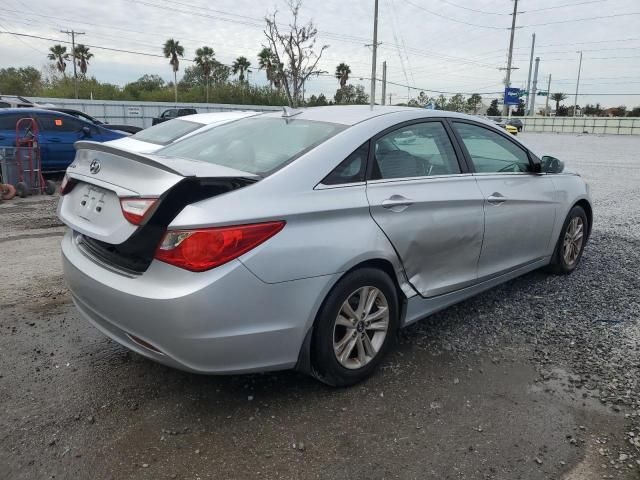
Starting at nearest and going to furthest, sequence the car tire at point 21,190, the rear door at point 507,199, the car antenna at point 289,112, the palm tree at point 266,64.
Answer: the car antenna at point 289,112 → the rear door at point 507,199 → the car tire at point 21,190 → the palm tree at point 266,64

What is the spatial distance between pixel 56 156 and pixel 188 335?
1018 cm

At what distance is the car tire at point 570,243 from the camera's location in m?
4.88

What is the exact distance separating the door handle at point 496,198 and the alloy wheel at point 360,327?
126cm

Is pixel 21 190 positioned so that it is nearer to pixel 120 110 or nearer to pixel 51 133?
pixel 51 133

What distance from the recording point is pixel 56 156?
11078 millimetres

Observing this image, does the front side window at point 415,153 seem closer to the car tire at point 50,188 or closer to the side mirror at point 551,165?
the side mirror at point 551,165

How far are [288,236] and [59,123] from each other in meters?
10.7

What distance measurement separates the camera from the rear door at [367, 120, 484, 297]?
3.13 m

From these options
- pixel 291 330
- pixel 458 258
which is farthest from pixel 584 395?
pixel 291 330

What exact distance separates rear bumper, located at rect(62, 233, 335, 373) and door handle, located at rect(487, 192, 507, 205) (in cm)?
167

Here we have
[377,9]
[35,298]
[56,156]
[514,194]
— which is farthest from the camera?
[377,9]

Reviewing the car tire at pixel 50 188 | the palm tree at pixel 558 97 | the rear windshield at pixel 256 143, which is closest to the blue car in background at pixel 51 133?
the car tire at pixel 50 188

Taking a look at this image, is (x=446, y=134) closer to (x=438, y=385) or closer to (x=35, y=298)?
(x=438, y=385)

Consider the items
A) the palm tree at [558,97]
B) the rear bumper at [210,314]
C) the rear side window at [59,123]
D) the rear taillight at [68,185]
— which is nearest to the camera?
the rear bumper at [210,314]
